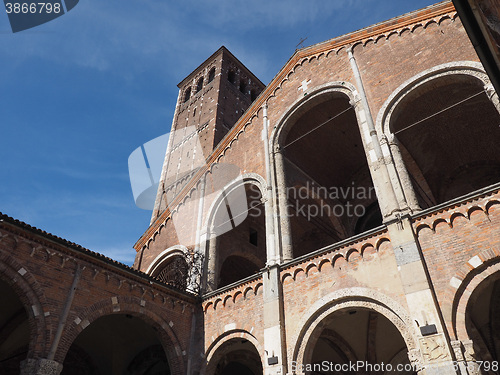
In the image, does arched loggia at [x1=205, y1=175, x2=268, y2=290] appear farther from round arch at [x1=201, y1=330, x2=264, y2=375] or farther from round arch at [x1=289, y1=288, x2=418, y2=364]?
round arch at [x1=289, y1=288, x2=418, y2=364]

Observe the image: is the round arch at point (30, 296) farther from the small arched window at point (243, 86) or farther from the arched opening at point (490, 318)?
the small arched window at point (243, 86)

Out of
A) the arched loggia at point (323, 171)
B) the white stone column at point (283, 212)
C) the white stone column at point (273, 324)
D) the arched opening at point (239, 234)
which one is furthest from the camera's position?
the arched opening at point (239, 234)

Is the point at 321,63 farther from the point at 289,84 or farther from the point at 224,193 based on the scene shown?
the point at 224,193

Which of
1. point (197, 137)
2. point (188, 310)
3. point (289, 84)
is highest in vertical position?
point (197, 137)

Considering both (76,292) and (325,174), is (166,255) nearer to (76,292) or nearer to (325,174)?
(76,292)

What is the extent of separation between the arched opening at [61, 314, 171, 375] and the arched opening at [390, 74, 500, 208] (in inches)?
396

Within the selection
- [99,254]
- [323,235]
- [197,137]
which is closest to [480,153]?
[323,235]

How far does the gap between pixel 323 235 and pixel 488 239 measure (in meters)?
8.70

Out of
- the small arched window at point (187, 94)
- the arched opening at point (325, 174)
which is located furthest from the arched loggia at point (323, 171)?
the small arched window at point (187, 94)

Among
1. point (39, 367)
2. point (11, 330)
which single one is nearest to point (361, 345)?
point (39, 367)

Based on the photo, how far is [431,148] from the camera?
13.7 metres

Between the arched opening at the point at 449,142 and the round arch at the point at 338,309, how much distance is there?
5.63 metres

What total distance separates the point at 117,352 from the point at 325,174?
982 cm

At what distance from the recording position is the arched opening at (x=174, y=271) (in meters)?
12.5
